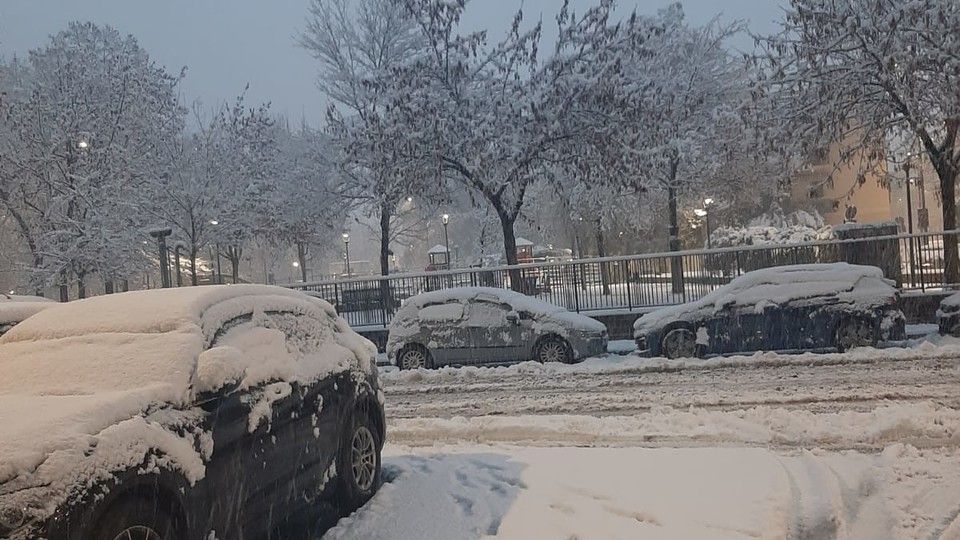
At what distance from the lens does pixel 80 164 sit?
28.2 metres

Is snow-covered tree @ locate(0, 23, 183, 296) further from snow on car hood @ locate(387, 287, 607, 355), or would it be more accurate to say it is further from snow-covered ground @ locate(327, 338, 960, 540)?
snow-covered ground @ locate(327, 338, 960, 540)

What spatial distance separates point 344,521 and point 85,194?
25.4m

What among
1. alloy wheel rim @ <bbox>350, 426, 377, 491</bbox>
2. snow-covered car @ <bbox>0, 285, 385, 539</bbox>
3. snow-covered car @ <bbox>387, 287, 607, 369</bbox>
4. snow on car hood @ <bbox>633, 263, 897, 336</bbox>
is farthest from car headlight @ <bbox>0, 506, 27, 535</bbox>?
snow on car hood @ <bbox>633, 263, 897, 336</bbox>

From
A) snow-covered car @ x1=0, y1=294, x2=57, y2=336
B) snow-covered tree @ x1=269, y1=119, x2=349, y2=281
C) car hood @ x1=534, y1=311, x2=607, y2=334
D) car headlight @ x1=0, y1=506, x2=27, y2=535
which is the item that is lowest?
car headlight @ x1=0, y1=506, x2=27, y2=535

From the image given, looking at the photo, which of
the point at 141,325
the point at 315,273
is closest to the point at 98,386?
the point at 141,325

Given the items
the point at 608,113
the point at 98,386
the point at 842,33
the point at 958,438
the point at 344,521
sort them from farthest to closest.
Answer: the point at 608,113, the point at 842,33, the point at 958,438, the point at 344,521, the point at 98,386

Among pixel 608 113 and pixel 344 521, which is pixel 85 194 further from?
pixel 344 521

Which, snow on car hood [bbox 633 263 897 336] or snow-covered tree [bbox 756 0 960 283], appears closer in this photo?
snow on car hood [bbox 633 263 897 336]

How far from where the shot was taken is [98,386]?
4633 millimetres

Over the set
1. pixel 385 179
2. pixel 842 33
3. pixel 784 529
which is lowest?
pixel 784 529

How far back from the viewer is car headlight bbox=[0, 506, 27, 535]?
334cm

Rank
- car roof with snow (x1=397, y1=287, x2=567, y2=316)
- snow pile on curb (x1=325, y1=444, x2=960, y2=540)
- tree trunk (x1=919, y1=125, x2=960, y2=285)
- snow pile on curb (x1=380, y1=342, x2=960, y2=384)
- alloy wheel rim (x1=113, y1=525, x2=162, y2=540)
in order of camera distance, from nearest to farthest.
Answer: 1. alloy wheel rim (x1=113, y1=525, x2=162, y2=540)
2. snow pile on curb (x1=325, y1=444, x2=960, y2=540)
3. snow pile on curb (x1=380, y1=342, x2=960, y2=384)
4. car roof with snow (x1=397, y1=287, x2=567, y2=316)
5. tree trunk (x1=919, y1=125, x2=960, y2=285)

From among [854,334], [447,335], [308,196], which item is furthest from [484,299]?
[308,196]

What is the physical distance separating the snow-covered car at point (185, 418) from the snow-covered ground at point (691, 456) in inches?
24.0
